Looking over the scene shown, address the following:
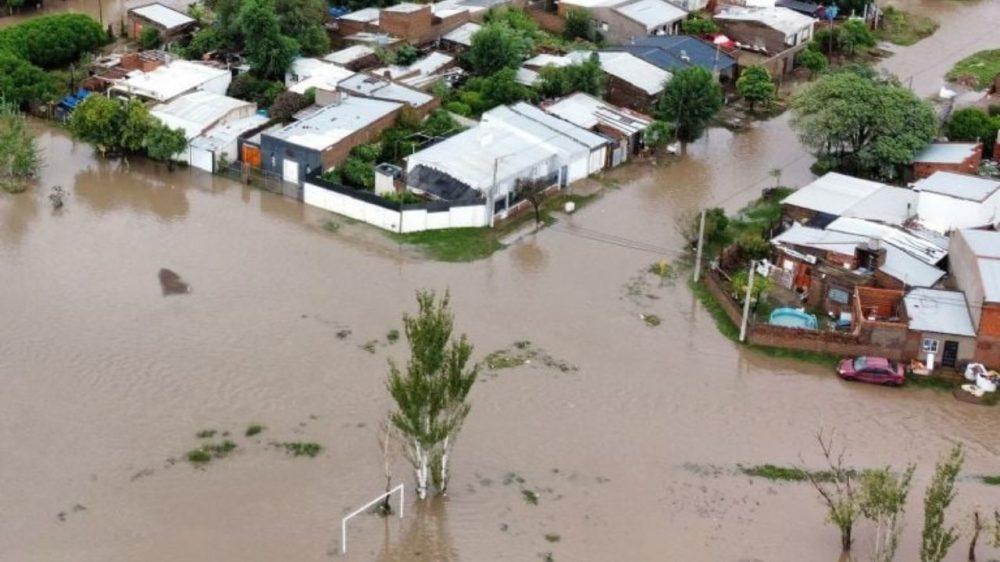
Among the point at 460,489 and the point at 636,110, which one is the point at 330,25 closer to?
the point at 636,110

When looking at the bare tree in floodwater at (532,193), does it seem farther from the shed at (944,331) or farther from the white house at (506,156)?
the shed at (944,331)

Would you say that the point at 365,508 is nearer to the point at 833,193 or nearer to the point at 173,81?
the point at 833,193

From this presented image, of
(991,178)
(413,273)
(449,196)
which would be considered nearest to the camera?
(413,273)

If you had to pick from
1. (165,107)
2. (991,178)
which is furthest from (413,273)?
(991,178)

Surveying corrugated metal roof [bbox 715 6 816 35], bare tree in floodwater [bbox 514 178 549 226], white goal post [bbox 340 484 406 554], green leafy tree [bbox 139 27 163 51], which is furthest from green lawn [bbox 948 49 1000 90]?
white goal post [bbox 340 484 406 554]

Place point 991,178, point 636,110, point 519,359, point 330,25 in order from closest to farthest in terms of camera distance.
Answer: point 519,359
point 991,178
point 636,110
point 330,25

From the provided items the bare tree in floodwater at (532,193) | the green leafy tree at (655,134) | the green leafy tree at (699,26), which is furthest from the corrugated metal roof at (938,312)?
the green leafy tree at (699,26)

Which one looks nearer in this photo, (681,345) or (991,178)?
(681,345)

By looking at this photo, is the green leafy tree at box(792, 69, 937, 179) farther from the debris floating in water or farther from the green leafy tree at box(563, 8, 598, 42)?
the debris floating in water
